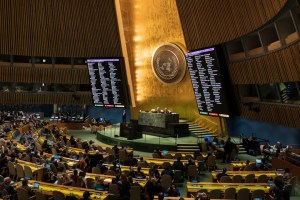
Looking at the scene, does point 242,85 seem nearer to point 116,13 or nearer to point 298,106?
point 298,106

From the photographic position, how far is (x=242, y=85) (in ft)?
61.6

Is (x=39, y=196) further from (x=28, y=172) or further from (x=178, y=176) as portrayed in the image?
(x=178, y=176)

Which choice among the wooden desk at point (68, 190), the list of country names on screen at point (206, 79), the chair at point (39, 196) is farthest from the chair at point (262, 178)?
the list of country names on screen at point (206, 79)

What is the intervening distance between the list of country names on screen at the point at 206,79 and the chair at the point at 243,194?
8925 mm

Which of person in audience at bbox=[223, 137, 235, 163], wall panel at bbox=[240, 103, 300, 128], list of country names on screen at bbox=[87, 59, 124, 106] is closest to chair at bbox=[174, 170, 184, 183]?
person in audience at bbox=[223, 137, 235, 163]

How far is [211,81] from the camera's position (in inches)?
674

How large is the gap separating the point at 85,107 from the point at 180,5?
1603 centimetres

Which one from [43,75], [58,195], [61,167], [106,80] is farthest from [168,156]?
[43,75]

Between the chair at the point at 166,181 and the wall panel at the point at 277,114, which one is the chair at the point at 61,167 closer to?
the chair at the point at 166,181

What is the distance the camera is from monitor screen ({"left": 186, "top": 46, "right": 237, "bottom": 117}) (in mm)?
16609

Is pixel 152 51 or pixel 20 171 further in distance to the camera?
pixel 152 51

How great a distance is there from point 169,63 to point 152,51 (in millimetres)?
2140

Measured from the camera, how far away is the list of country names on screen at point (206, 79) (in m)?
16.7

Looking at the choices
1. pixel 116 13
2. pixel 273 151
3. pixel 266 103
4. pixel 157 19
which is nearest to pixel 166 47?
pixel 157 19
